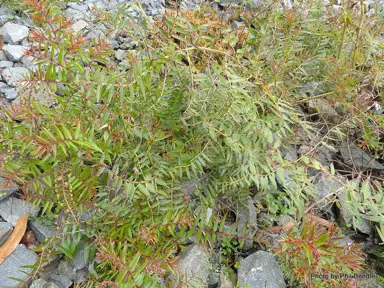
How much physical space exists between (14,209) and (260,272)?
1.66m

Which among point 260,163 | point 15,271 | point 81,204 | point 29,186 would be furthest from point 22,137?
point 260,163

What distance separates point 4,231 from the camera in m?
2.29

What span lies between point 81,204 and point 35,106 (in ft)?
2.06

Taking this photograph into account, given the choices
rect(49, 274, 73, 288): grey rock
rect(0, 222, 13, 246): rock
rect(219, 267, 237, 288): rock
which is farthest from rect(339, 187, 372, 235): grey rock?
rect(0, 222, 13, 246): rock

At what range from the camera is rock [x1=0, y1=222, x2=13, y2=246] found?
2.29 metres

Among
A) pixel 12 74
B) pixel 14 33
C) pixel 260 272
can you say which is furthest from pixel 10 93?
pixel 260 272

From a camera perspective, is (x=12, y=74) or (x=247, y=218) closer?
(x=247, y=218)

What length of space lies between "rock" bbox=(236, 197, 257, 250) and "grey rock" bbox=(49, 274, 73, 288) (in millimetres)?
1168

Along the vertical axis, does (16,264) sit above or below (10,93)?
below

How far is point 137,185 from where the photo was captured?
7.02ft

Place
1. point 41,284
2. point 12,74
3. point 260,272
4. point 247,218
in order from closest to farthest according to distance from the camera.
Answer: point 41,284 → point 260,272 → point 247,218 → point 12,74

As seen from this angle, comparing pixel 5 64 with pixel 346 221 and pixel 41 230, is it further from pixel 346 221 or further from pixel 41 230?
pixel 346 221

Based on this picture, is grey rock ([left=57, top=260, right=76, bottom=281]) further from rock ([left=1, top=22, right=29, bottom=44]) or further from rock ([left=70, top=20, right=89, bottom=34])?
rock ([left=70, top=20, right=89, bottom=34])

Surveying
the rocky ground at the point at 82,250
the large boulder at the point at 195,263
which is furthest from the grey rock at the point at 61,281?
the large boulder at the point at 195,263
